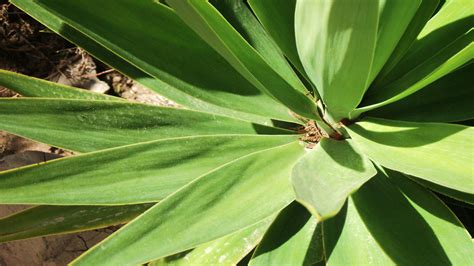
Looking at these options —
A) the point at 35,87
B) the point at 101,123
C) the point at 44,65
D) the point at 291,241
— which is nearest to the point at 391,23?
the point at 291,241

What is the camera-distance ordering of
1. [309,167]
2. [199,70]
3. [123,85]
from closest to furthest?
[309,167] → [199,70] → [123,85]

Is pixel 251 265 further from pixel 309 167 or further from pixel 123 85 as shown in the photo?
pixel 123 85

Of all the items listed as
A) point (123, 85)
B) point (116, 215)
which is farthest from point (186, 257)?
point (123, 85)

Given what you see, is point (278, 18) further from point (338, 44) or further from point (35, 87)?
point (35, 87)

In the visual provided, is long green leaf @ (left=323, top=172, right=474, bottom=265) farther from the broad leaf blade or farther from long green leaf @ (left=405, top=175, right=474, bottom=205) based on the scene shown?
the broad leaf blade

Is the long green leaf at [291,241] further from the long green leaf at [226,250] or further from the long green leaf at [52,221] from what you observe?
the long green leaf at [52,221]

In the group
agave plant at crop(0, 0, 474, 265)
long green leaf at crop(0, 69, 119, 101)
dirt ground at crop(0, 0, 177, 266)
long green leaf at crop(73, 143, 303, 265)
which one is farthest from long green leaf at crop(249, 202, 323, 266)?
dirt ground at crop(0, 0, 177, 266)

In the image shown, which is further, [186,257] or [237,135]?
[186,257]
